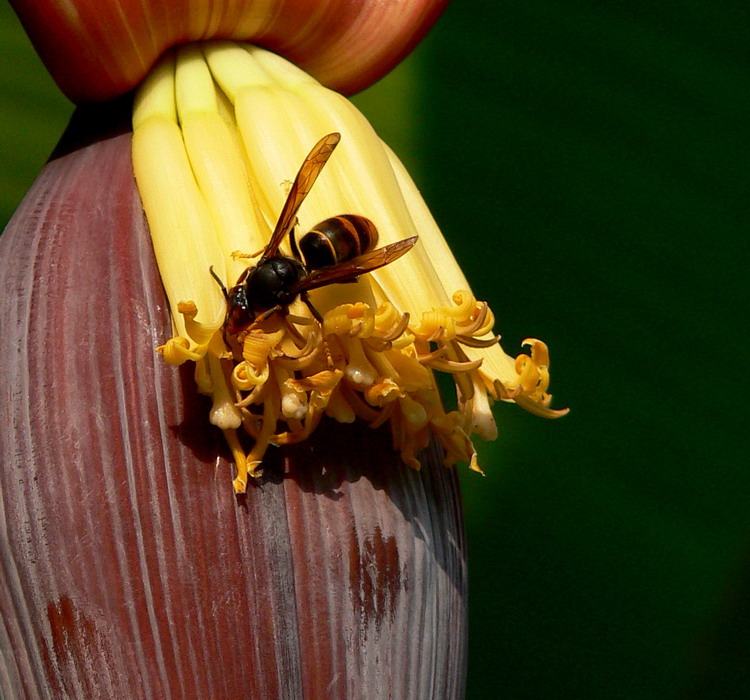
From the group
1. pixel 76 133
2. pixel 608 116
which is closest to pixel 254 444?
pixel 76 133

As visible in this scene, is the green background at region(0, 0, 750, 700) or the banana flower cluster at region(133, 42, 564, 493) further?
the green background at region(0, 0, 750, 700)

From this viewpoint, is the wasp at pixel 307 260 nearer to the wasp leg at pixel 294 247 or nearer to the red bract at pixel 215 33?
the wasp leg at pixel 294 247

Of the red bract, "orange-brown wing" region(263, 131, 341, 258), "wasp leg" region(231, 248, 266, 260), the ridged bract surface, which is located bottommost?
the ridged bract surface

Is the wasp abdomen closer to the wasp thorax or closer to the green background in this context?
the wasp thorax

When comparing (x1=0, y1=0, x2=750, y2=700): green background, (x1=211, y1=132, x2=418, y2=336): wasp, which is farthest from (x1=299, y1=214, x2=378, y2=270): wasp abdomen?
(x1=0, y1=0, x2=750, y2=700): green background

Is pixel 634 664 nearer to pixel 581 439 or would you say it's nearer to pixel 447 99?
pixel 581 439

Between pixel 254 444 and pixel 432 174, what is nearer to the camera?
pixel 254 444
